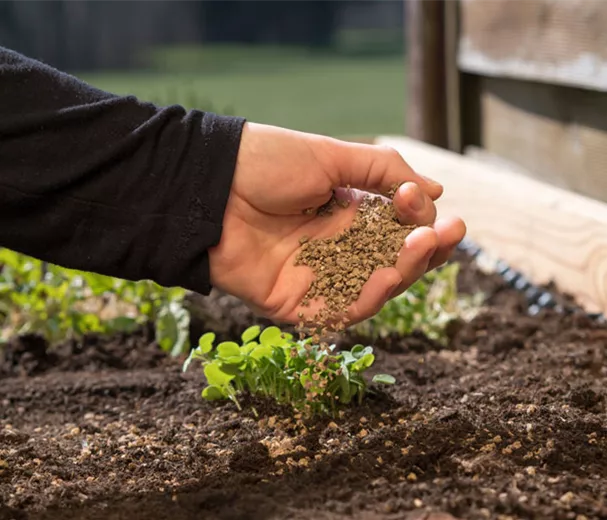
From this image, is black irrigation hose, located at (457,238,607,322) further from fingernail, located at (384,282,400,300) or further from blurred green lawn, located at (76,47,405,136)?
blurred green lawn, located at (76,47,405,136)

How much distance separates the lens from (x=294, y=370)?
5.55 ft

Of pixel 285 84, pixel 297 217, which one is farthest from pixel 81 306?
pixel 285 84

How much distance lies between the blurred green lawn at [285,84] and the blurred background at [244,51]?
0.02m

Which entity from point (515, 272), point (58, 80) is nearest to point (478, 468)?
point (58, 80)

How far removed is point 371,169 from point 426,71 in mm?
3019

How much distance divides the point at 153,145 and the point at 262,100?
878 centimetres

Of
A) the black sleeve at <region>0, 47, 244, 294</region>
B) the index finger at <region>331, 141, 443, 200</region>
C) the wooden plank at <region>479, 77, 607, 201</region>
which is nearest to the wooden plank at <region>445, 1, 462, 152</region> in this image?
the wooden plank at <region>479, 77, 607, 201</region>

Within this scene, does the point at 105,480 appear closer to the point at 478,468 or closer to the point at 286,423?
the point at 286,423

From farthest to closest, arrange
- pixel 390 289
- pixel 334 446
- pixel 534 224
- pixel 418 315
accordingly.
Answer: pixel 534 224 < pixel 418 315 < pixel 390 289 < pixel 334 446

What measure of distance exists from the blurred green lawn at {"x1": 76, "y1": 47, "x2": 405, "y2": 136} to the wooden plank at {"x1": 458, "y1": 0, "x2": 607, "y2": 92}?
1471mm

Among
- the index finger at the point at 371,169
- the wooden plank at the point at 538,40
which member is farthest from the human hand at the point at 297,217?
the wooden plank at the point at 538,40

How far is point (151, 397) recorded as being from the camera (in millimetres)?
2004

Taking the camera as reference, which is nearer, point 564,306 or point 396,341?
point 396,341

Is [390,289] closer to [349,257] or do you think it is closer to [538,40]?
[349,257]
